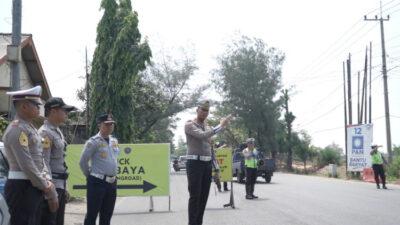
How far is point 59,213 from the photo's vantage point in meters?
5.60

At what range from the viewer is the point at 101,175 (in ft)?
20.5

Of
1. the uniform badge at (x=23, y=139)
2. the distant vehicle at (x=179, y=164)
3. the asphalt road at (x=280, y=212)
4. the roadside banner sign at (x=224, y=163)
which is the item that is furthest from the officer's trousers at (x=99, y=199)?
the distant vehicle at (x=179, y=164)

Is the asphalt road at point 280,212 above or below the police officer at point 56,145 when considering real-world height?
below

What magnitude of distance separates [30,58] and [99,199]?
62.4ft

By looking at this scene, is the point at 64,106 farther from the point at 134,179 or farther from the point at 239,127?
the point at 239,127

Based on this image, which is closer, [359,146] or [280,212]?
[280,212]

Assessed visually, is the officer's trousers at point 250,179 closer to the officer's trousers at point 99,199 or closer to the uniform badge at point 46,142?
the officer's trousers at point 99,199

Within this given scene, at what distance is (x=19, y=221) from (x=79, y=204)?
9.15 meters

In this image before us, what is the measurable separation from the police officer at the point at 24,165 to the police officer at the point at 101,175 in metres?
1.54

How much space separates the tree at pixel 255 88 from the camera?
5288 cm

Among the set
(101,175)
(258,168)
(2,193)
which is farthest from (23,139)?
(258,168)

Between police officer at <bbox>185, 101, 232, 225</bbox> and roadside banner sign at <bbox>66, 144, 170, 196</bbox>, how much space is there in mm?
4473

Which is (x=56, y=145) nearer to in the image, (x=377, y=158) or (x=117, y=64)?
(x=377, y=158)

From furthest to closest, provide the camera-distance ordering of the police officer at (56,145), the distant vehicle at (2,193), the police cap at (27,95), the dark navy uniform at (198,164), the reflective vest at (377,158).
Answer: the reflective vest at (377,158) → the dark navy uniform at (198,164) → the police officer at (56,145) → the distant vehicle at (2,193) → the police cap at (27,95)
